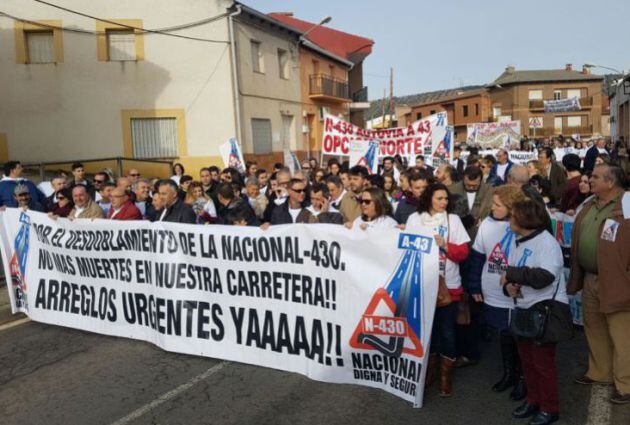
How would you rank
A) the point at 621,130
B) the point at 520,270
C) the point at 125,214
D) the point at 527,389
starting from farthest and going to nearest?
the point at 621,130 → the point at 125,214 → the point at 527,389 → the point at 520,270

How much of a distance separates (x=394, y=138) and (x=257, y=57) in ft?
39.1

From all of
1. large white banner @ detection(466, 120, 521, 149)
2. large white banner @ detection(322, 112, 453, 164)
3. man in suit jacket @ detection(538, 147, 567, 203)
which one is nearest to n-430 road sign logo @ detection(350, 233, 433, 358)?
man in suit jacket @ detection(538, 147, 567, 203)

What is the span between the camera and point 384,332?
14.3ft

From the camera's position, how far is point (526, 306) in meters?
3.91

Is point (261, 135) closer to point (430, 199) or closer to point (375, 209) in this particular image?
point (375, 209)

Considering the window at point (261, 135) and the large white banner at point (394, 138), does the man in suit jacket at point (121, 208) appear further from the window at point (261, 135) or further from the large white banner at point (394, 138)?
the window at point (261, 135)

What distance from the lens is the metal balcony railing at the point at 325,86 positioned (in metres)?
28.6

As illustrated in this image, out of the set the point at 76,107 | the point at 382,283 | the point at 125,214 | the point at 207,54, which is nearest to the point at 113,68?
the point at 76,107

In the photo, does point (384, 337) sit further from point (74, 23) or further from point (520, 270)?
point (74, 23)

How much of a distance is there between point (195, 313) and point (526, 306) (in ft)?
10.00

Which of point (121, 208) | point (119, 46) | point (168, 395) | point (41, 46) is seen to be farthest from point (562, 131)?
point (168, 395)

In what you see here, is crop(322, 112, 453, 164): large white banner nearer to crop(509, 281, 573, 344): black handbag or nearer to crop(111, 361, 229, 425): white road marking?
crop(111, 361, 229, 425): white road marking

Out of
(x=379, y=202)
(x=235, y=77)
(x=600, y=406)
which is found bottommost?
(x=600, y=406)

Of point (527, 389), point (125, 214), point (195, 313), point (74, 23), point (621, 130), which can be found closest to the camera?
point (527, 389)
